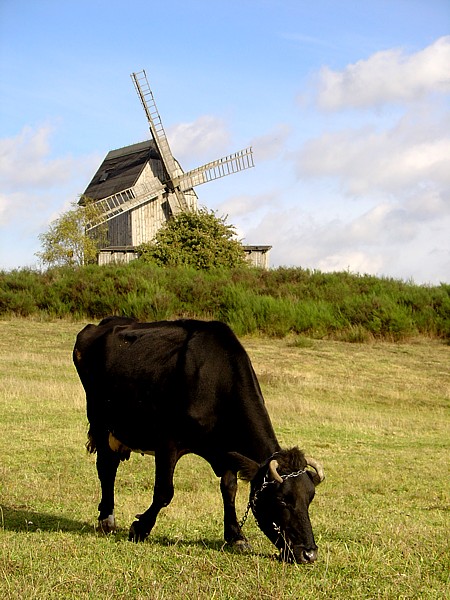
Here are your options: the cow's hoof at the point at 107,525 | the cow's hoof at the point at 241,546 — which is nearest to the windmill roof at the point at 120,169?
the cow's hoof at the point at 107,525

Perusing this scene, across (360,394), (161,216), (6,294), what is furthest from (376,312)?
(161,216)

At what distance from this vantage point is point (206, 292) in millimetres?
38156

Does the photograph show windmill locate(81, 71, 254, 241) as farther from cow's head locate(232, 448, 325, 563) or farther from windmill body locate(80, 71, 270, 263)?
cow's head locate(232, 448, 325, 563)

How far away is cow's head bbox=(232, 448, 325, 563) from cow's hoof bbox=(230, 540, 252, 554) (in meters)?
0.46

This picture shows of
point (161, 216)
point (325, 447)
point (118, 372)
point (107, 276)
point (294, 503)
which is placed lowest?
point (325, 447)

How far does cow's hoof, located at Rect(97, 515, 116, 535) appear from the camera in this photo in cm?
930

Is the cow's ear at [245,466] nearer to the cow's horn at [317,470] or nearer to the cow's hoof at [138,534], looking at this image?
the cow's horn at [317,470]

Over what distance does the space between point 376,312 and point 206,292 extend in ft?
25.3

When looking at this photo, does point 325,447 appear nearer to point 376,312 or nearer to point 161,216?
point 376,312

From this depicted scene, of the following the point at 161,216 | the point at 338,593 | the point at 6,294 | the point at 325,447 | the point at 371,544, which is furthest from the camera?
the point at 161,216

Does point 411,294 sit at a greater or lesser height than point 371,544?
greater

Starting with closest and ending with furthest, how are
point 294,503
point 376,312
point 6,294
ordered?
point 294,503, point 376,312, point 6,294

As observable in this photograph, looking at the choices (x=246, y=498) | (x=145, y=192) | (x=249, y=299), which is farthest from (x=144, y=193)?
(x=246, y=498)

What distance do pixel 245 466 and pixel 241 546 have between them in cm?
87
